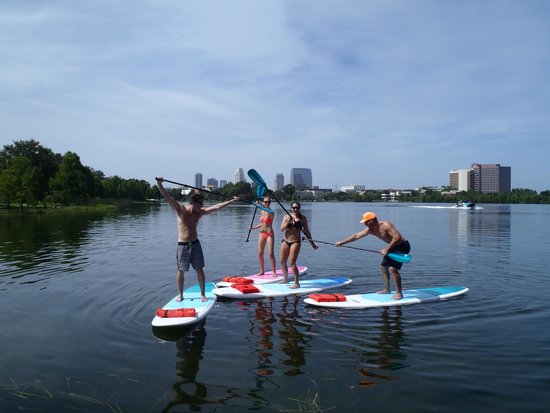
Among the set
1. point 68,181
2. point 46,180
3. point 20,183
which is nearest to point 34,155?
point 46,180

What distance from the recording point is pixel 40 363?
6.51m

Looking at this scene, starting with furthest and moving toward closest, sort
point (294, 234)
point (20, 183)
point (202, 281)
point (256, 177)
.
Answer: point (20, 183) → point (256, 177) → point (294, 234) → point (202, 281)

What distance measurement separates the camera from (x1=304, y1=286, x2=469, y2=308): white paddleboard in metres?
9.62

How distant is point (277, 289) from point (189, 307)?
3.04 meters

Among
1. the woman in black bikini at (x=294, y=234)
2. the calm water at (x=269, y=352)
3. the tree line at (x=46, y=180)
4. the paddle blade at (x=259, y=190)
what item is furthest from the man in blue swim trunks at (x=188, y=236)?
the tree line at (x=46, y=180)

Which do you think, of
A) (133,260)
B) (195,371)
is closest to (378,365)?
(195,371)

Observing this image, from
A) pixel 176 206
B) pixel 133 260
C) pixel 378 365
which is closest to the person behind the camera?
pixel 378 365

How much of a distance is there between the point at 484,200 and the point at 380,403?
178854mm

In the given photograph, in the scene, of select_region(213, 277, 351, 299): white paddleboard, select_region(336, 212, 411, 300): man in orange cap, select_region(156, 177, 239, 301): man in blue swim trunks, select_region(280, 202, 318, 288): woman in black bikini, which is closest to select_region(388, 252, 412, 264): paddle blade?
select_region(336, 212, 411, 300): man in orange cap

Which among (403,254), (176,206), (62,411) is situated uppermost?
(176,206)

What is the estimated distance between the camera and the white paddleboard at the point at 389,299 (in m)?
9.62

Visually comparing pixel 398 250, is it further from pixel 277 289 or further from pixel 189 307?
pixel 189 307

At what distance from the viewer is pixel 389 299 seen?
9.94 meters

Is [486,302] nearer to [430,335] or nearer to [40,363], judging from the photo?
[430,335]
